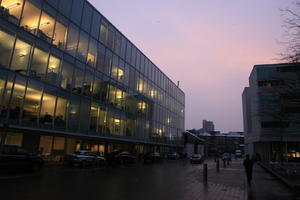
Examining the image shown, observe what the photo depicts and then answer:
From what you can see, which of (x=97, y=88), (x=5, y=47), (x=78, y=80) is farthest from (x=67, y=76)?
(x=5, y=47)

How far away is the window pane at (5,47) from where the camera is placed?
59.2 feet

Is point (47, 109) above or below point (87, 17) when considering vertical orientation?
below

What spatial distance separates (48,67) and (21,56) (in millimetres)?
2890

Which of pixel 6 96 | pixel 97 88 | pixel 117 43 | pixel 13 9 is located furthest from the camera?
pixel 117 43

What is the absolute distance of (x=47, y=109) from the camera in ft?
70.9

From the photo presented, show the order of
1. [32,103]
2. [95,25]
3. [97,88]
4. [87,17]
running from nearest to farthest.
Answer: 1. [32,103]
2. [87,17]
3. [97,88]
4. [95,25]

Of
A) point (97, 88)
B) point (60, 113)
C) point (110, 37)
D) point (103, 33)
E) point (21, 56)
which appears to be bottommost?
point (60, 113)

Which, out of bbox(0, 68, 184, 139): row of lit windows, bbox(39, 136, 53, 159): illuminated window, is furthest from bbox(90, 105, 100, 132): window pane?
bbox(39, 136, 53, 159): illuminated window

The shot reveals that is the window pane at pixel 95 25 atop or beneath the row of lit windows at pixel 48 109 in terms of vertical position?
atop

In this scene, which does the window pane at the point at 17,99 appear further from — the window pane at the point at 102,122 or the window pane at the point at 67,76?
the window pane at the point at 102,122

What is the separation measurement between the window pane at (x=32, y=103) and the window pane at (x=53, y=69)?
5.48 feet

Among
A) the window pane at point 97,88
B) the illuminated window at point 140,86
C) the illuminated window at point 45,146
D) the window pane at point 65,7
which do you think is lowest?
the illuminated window at point 45,146

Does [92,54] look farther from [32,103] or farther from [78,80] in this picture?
[32,103]

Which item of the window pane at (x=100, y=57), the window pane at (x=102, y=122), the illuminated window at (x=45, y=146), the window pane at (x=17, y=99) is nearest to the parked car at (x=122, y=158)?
the window pane at (x=102, y=122)
